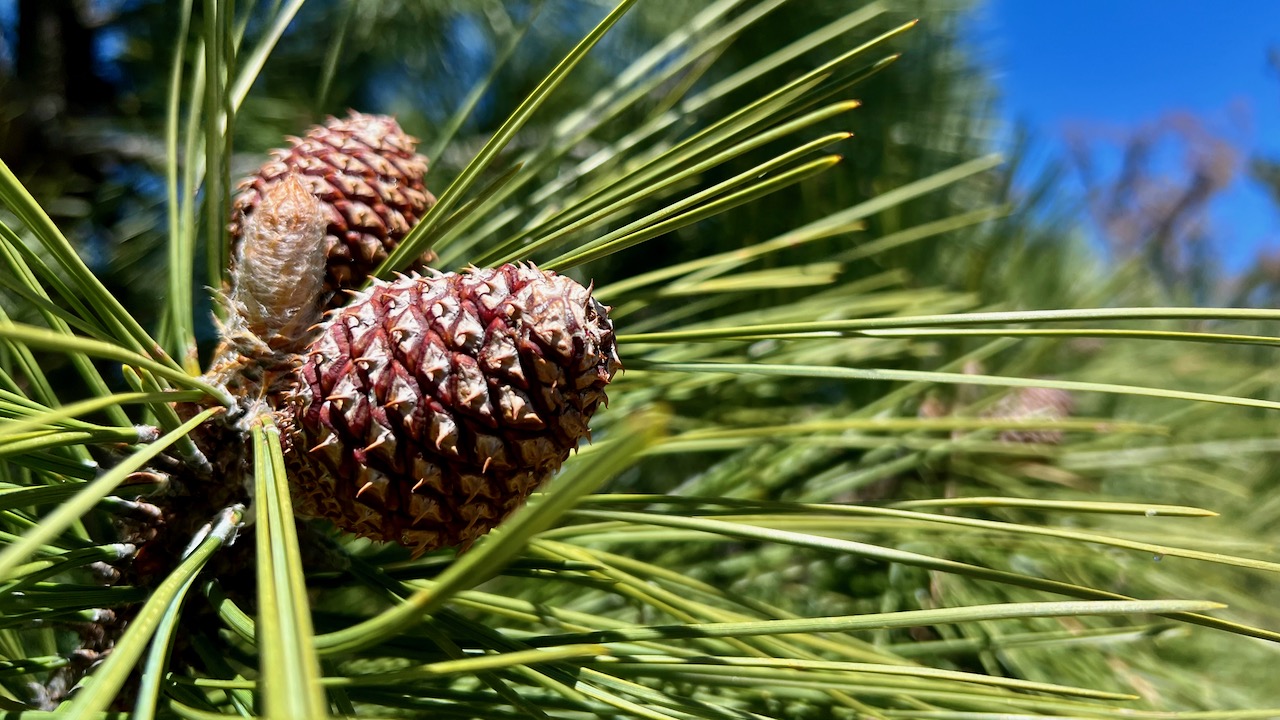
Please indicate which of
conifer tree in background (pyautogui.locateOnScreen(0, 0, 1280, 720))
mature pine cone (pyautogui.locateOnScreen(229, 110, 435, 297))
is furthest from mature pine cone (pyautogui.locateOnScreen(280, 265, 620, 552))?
mature pine cone (pyautogui.locateOnScreen(229, 110, 435, 297))

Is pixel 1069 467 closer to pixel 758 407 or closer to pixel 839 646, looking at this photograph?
pixel 758 407

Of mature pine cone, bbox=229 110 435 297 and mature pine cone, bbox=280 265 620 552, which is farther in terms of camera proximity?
mature pine cone, bbox=229 110 435 297

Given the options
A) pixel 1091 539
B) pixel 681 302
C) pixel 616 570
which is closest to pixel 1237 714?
pixel 1091 539

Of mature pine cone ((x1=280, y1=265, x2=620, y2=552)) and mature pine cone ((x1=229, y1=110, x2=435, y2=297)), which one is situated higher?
mature pine cone ((x1=229, y1=110, x2=435, y2=297))

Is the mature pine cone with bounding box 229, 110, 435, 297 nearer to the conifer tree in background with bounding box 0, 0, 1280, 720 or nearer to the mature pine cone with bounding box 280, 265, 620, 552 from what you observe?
the conifer tree in background with bounding box 0, 0, 1280, 720

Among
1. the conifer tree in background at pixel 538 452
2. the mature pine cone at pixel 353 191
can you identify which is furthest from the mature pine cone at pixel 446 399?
the mature pine cone at pixel 353 191

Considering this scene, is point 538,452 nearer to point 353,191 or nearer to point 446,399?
point 446,399

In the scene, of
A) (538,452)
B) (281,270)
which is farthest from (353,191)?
(538,452)

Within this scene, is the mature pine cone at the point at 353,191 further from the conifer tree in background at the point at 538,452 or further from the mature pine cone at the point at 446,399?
the mature pine cone at the point at 446,399
